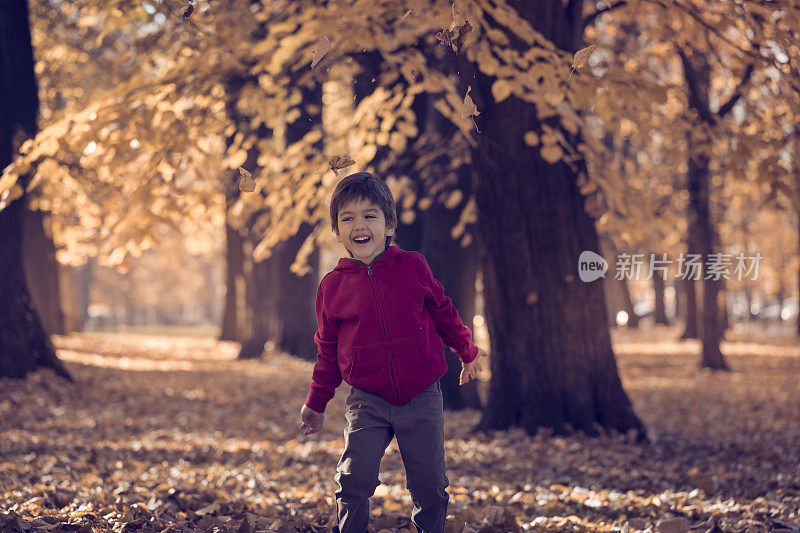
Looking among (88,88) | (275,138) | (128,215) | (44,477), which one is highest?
(88,88)

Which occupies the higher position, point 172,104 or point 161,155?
point 172,104

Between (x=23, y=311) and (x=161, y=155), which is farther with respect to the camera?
(x=23, y=311)

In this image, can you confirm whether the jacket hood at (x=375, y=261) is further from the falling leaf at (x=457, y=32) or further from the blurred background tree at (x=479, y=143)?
the falling leaf at (x=457, y=32)

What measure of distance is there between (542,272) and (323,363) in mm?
4004

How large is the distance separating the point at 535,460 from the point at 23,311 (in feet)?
21.9

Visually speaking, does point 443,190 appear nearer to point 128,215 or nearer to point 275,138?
point 128,215

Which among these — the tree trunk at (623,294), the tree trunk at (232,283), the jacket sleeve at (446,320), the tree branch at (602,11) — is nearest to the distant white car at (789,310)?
the tree trunk at (623,294)

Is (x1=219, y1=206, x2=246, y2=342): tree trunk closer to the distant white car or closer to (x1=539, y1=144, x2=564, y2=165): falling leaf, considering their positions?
(x1=539, y1=144, x2=564, y2=165): falling leaf

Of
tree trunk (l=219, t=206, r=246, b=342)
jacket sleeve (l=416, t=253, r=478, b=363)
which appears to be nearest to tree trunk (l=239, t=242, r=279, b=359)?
tree trunk (l=219, t=206, r=246, b=342)

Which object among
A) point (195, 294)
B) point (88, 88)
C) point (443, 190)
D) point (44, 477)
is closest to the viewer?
point (44, 477)

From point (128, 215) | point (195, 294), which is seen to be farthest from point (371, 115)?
point (195, 294)

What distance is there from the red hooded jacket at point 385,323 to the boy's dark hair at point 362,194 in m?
0.19

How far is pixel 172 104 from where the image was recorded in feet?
22.4

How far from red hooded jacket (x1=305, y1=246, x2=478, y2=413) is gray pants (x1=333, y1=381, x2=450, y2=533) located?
7cm
